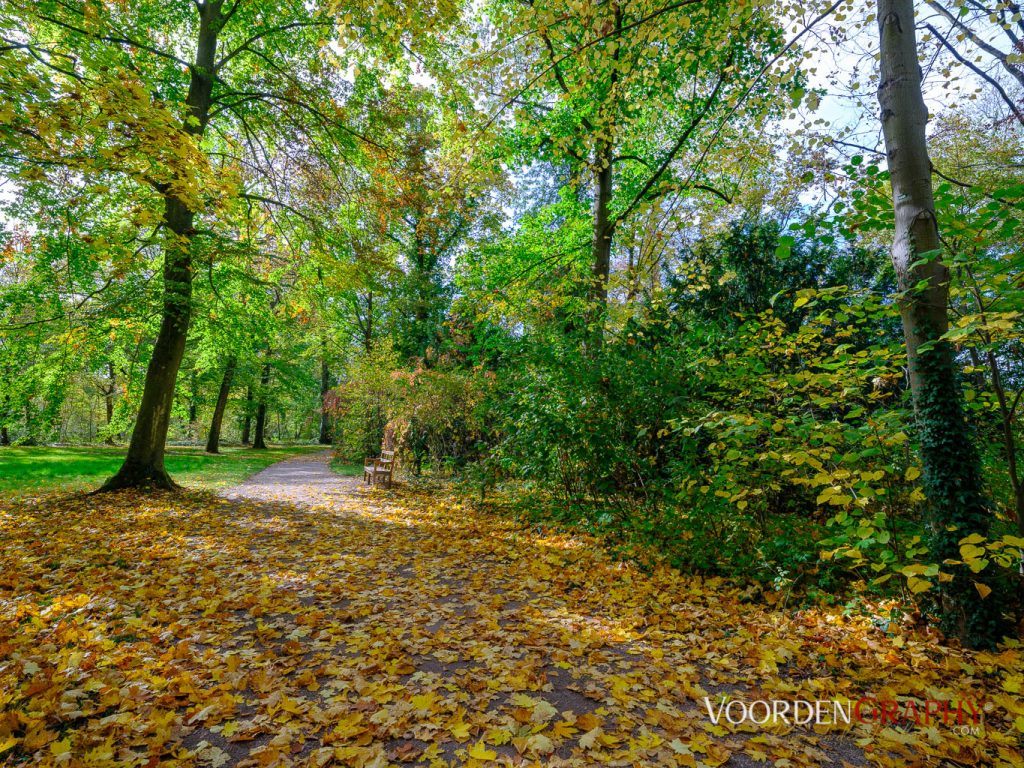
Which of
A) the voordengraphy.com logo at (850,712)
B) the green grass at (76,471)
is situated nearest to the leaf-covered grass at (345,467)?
the green grass at (76,471)

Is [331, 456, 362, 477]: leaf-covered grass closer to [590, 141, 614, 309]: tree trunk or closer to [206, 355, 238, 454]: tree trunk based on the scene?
[206, 355, 238, 454]: tree trunk

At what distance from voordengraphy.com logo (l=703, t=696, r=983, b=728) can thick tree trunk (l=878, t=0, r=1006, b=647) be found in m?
0.80

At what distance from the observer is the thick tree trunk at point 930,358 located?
2990 millimetres

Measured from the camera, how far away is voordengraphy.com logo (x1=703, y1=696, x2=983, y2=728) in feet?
7.96

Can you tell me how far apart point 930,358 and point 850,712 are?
2272 mm

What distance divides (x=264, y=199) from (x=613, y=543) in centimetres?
886

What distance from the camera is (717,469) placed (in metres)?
4.16

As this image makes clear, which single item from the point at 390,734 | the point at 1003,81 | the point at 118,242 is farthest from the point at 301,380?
the point at 1003,81

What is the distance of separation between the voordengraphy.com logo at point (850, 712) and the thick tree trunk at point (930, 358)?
2.62 feet

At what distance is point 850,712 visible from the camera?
2520 mm

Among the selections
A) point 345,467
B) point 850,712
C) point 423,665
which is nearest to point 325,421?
point 345,467

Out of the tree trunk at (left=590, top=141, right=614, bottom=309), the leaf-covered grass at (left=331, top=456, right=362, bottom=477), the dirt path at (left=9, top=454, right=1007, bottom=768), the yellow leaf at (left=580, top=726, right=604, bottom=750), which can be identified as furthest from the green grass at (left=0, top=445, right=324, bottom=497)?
the yellow leaf at (left=580, top=726, right=604, bottom=750)

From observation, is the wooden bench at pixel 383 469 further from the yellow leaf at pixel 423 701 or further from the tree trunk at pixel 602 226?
the yellow leaf at pixel 423 701

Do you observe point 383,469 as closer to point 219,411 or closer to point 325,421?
point 219,411
